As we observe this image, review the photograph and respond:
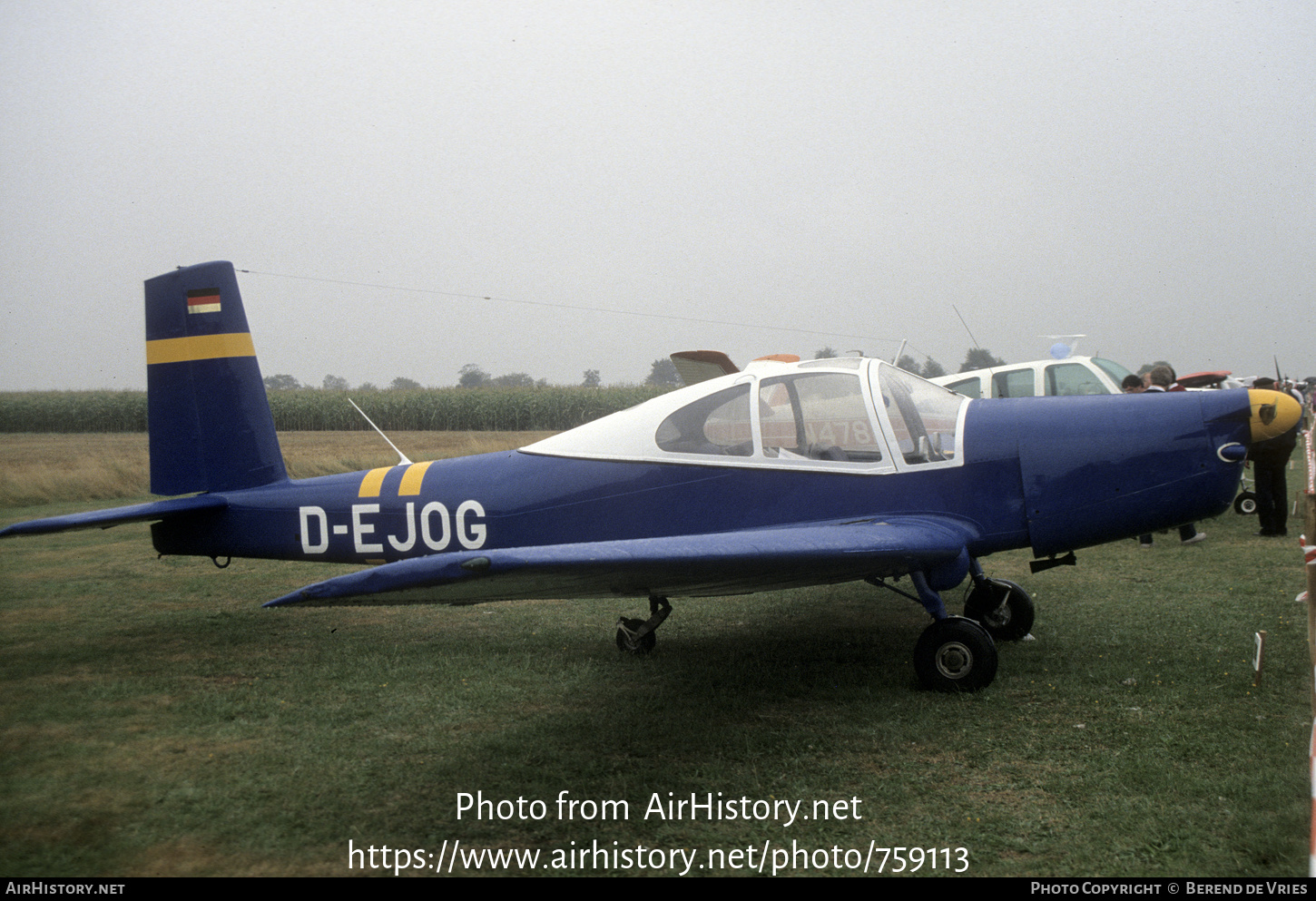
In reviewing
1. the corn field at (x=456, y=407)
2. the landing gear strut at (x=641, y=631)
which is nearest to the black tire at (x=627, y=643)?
the landing gear strut at (x=641, y=631)

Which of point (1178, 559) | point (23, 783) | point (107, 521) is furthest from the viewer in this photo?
point (1178, 559)

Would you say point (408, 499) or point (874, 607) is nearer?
point (408, 499)

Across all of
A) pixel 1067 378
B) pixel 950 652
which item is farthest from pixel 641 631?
pixel 1067 378

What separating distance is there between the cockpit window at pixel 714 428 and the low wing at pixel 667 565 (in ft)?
1.81

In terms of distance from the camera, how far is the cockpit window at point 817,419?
470cm

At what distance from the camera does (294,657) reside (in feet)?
17.7

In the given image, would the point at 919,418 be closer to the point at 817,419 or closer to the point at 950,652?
the point at 817,419

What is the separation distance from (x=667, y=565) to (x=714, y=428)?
60.2 inches

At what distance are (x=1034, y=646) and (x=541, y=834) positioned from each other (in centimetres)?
359

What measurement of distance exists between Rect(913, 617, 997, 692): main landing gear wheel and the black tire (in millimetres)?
1735

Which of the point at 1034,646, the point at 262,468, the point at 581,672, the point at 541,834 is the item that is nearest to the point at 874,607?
the point at 1034,646

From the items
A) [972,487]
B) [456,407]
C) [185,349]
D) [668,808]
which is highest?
[456,407]

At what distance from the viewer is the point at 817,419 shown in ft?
15.6

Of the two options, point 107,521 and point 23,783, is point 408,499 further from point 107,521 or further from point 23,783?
point 23,783
